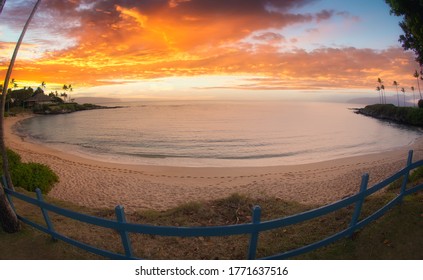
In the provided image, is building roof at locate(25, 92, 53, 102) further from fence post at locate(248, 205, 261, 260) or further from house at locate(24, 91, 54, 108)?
fence post at locate(248, 205, 261, 260)

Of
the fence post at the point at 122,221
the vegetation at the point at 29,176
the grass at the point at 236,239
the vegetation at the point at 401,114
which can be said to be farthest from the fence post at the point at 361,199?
the vegetation at the point at 401,114

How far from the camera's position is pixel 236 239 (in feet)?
25.7

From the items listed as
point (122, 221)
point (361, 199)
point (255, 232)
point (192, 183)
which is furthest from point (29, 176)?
point (361, 199)

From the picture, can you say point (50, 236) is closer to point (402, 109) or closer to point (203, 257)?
point (203, 257)

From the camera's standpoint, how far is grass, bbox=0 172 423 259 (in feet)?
18.6

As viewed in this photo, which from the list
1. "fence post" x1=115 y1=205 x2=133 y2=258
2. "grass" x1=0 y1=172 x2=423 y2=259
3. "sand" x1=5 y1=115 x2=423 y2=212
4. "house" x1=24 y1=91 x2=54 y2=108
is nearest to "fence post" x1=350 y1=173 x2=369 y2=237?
"grass" x1=0 y1=172 x2=423 y2=259

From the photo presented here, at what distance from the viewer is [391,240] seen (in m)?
5.68

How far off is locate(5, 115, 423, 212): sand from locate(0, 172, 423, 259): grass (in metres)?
4.81

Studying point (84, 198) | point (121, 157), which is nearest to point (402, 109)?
point (121, 157)

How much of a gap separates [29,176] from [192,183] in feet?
32.2

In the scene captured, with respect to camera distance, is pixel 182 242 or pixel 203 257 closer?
pixel 203 257

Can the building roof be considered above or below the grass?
above

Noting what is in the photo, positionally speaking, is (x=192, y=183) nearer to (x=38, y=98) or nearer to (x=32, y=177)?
(x=32, y=177)
